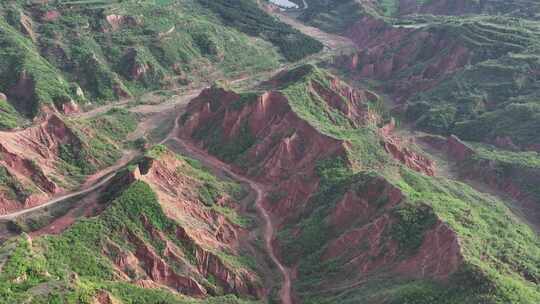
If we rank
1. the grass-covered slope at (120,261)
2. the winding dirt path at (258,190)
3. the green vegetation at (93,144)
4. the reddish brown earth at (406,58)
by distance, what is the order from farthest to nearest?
1. the reddish brown earth at (406,58)
2. the green vegetation at (93,144)
3. the winding dirt path at (258,190)
4. the grass-covered slope at (120,261)

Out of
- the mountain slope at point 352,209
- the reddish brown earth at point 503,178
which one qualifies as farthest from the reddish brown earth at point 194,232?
the reddish brown earth at point 503,178

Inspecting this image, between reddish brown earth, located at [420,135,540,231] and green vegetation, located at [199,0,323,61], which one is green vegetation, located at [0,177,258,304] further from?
green vegetation, located at [199,0,323,61]

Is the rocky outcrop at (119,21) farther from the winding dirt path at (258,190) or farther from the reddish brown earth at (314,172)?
the winding dirt path at (258,190)

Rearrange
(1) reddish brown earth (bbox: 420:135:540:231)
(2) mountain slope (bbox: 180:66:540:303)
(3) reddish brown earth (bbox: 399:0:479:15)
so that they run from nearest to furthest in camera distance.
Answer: (2) mountain slope (bbox: 180:66:540:303)
(1) reddish brown earth (bbox: 420:135:540:231)
(3) reddish brown earth (bbox: 399:0:479:15)

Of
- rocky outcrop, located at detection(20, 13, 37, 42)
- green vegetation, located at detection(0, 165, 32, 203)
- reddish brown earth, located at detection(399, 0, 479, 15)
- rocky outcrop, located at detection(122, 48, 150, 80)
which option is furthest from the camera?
reddish brown earth, located at detection(399, 0, 479, 15)

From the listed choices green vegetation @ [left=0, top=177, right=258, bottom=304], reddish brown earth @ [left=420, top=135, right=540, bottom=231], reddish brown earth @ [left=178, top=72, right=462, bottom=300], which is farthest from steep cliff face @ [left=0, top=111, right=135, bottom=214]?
reddish brown earth @ [left=420, top=135, right=540, bottom=231]

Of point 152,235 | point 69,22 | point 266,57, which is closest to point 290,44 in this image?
point 266,57

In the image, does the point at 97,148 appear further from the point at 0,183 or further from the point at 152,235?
the point at 152,235

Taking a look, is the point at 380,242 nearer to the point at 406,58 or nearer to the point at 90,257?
the point at 90,257
